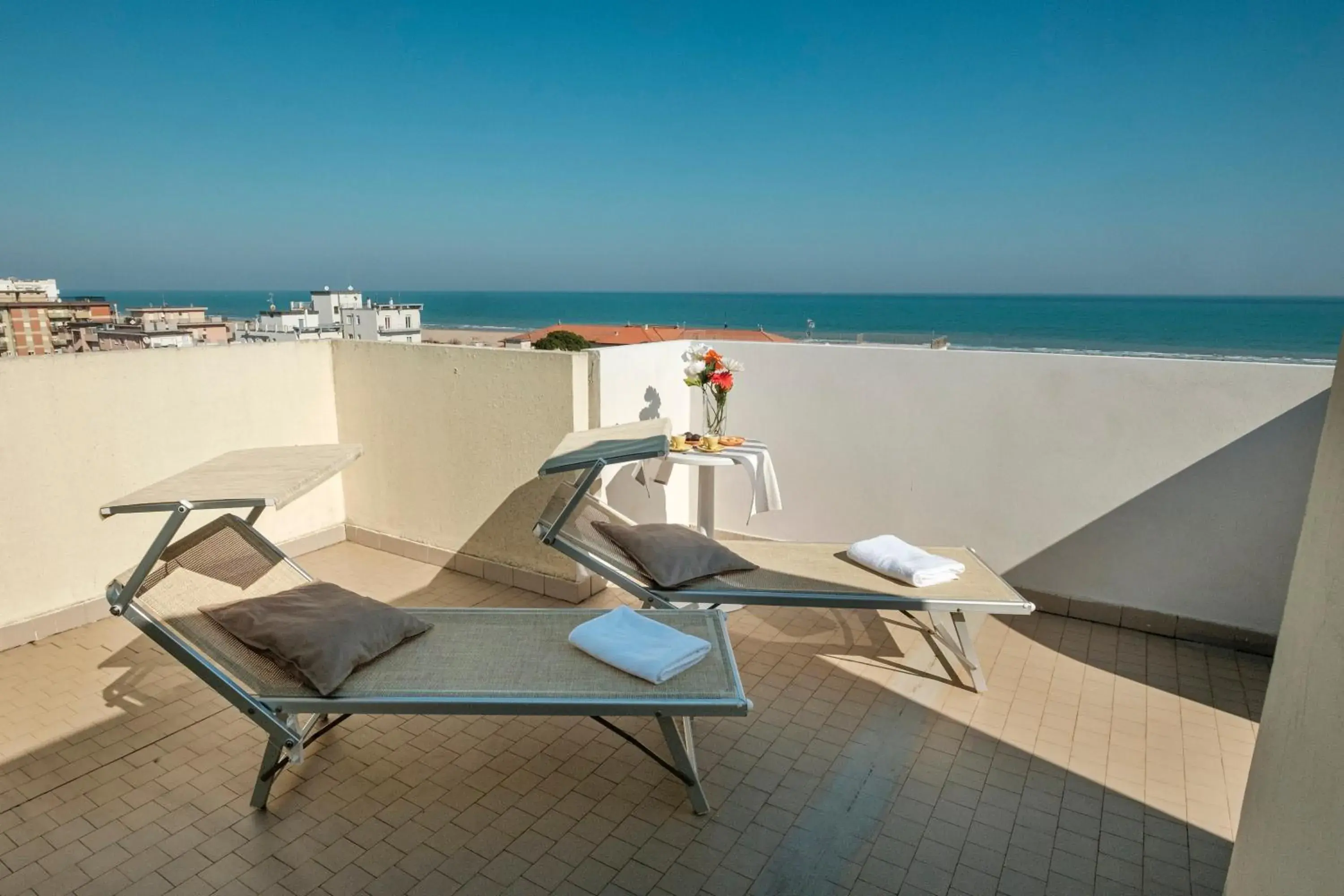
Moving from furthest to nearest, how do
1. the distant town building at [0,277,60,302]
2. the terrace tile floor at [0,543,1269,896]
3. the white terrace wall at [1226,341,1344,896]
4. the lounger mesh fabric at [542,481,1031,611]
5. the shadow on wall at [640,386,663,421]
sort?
the distant town building at [0,277,60,302] → the shadow on wall at [640,386,663,421] → the lounger mesh fabric at [542,481,1031,611] → the terrace tile floor at [0,543,1269,896] → the white terrace wall at [1226,341,1344,896]

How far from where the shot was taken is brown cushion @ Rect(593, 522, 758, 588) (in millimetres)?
3523

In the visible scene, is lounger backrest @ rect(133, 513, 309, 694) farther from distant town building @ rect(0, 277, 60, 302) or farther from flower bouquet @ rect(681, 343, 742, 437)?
distant town building @ rect(0, 277, 60, 302)

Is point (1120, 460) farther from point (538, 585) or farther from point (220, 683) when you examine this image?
point (220, 683)

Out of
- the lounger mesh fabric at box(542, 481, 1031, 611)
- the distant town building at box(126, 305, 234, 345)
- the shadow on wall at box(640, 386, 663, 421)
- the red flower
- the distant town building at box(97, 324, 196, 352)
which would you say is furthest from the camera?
the distant town building at box(126, 305, 234, 345)

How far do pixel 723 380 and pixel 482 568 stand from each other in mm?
2125

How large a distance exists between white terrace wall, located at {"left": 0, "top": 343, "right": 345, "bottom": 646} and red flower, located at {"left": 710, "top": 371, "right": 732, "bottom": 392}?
3066 mm

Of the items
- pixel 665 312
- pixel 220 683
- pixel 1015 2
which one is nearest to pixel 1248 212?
pixel 1015 2

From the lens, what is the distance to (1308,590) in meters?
1.76

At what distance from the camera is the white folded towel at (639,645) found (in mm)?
2605

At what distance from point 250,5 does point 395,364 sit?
56.9 ft

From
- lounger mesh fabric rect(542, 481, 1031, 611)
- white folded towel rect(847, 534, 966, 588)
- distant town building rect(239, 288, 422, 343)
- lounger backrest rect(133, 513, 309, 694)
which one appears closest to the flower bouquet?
lounger mesh fabric rect(542, 481, 1031, 611)

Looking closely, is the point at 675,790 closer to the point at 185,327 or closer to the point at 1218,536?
the point at 1218,536

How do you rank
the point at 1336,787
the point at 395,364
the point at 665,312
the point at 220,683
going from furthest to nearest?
1. the point at 665,312
2. the point at 395,364
3. the point at 220,683
4. the point at 1336,787

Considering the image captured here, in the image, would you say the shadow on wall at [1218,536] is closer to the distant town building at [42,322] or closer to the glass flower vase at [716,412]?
the glass flower vase at [716,412]
